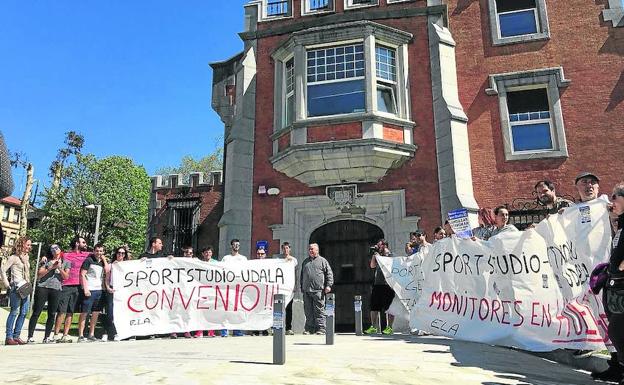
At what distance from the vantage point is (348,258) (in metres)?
13.1

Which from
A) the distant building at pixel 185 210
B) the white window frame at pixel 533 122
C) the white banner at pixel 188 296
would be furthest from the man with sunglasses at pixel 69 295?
the distant building at pixel 185 210

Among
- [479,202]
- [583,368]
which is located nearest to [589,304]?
[583,368]

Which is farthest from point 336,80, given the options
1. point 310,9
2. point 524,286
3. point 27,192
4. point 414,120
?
point 27,192

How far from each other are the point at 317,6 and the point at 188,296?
33.2 ft

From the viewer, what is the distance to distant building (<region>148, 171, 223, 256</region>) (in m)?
21.6

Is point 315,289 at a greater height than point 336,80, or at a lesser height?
lesser

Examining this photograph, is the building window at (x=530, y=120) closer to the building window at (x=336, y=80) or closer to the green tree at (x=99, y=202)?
the building window at (x=336, y=80)

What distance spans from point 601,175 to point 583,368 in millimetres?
8198

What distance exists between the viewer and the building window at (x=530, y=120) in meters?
12.7

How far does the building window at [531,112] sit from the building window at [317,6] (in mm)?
5438

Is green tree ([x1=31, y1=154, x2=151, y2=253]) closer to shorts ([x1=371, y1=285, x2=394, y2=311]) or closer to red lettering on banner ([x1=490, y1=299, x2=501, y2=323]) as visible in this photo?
shorts ([x1=371, y1=285, x2=394, y2=311])

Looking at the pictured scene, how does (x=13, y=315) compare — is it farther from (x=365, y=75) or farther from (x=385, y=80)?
(x=385, y=80)

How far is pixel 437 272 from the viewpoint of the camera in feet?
25.9

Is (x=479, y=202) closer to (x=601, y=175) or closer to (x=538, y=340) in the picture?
(x=601, y=175)
